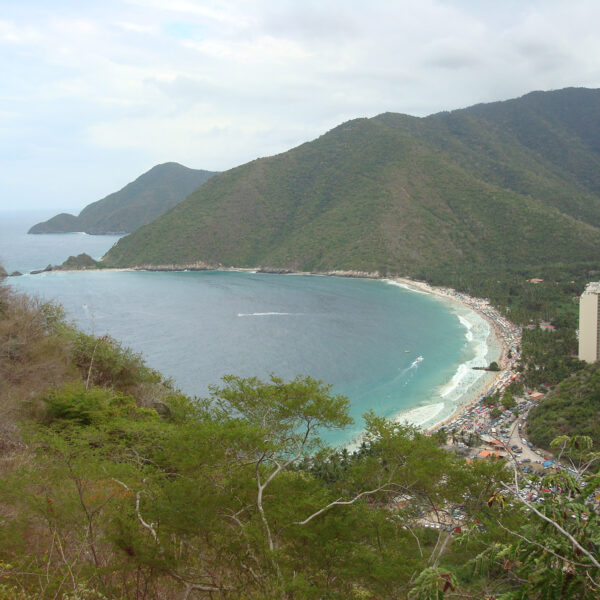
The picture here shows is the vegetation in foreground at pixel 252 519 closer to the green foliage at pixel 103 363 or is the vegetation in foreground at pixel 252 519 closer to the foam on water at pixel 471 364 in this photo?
the green foliage at pixel 103 363

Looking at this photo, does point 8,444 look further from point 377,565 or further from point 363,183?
point 363,183

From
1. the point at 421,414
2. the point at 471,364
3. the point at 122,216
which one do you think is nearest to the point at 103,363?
the point at 421,414

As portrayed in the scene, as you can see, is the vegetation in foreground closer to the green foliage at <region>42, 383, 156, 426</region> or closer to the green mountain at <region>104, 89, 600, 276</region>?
the green foliage at <region>42, 383, 156, 426</region>

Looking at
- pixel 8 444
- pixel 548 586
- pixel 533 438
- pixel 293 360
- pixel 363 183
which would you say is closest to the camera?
pixel 548 586

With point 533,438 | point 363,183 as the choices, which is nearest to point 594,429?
point 533,438

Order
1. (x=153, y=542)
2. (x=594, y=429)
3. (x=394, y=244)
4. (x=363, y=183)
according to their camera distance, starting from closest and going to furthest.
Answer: (x=153, y=542), (x=594, y=429), (x=394, y=244), (x=363, y=183)

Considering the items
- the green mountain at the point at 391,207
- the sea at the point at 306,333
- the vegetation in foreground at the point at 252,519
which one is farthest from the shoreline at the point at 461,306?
the vegetation in foreground at the point at 252,519
